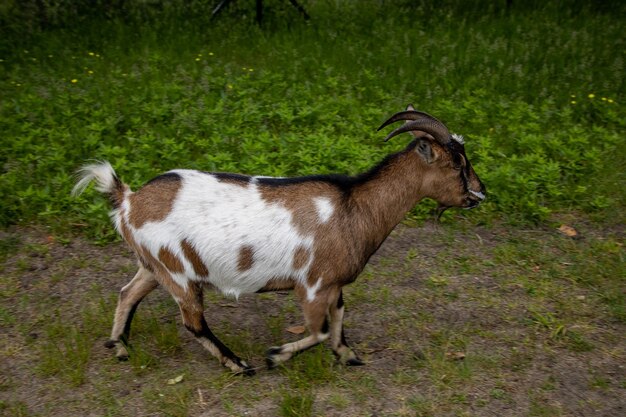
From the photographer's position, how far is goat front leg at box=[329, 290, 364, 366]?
4.21 meters

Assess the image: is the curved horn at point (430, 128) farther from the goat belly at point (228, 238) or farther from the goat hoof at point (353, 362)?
the goat hoof at point (353, 362)

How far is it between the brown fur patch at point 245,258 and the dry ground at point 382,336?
2.16 ft

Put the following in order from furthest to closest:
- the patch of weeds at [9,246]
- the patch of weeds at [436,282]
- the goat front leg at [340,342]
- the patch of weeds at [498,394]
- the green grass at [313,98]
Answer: the green grass at [313,98], the patch of weeds at [9,246], the patch of weeds at [436,282], the goat front leg at [340,342], the patch of weeds at [498,394]

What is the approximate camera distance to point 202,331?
4035 millimetres

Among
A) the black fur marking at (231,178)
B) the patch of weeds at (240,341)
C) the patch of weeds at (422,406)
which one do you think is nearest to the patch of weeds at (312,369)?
the patch of weeds at (240,341)

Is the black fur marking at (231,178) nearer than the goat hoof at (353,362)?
Yes

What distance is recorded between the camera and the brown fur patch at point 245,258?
3.87m

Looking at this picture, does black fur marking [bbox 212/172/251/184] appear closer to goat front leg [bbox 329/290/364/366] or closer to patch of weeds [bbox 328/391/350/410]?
goat front leg [bbox 329/290/364/366]

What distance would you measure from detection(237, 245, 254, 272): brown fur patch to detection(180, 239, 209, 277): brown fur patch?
19cm

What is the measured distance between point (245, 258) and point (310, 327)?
556 millimetres

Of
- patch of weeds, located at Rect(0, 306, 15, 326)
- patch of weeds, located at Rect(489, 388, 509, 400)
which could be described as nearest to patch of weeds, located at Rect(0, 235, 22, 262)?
patch of weeds, located at Rect(0, 306, 15, 326)

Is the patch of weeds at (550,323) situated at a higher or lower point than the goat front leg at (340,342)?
lower

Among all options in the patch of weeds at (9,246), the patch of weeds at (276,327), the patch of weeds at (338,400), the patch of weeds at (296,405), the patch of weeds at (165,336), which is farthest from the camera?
the patch of weeds at (9,246)

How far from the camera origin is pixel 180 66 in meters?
8.24
